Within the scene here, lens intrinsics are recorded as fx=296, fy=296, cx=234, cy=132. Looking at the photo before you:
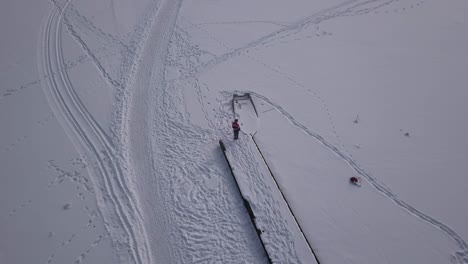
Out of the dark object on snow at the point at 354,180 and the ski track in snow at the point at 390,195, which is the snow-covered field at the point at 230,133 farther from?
the dark object on snow at the point at 354,180

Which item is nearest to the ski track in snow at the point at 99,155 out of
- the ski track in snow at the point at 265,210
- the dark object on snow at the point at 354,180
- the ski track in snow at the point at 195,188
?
the ski track in snow at the point at 195,188

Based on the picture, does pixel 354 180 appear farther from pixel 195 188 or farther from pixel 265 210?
pixel 195 188

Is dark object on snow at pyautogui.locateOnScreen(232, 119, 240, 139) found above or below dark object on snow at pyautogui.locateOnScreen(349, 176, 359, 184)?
above

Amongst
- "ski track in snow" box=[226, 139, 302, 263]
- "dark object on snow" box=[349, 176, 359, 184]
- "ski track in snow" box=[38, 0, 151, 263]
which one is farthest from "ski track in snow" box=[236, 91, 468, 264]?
"ski track in snow" box=[38, 0, 151, 263]

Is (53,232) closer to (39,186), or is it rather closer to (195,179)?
(39,186)

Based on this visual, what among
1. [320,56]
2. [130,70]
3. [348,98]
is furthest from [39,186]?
[320,56]

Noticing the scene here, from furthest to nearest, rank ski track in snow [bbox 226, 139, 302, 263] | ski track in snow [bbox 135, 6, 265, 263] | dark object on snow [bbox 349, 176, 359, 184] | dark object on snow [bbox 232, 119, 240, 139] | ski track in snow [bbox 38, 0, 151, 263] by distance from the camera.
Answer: dark object on snow [bbox 232, 119, 240, 139] < dark object on snow [bbox 349, 176, 359, 184] < ski track in snow [bbox 38, 0, 151, 263] < ski track in snow [bbox 135, 6, 265, 263] < ski track in snow [bbox 226, 139, 302, 263]

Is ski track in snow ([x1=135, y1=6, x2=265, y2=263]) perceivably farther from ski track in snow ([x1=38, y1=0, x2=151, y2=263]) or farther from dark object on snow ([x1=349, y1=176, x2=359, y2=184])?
dark object on snow ([x1=349, y1=176, x2=359, y2=184])
